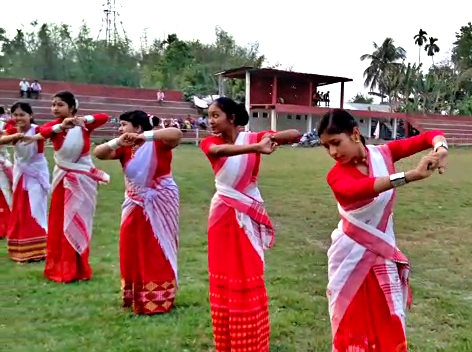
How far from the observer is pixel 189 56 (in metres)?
48.9

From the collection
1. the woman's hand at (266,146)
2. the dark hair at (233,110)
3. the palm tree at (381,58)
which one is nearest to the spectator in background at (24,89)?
the dark hair at (233,110)

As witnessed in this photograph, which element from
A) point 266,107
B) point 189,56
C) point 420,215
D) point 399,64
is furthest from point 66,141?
point 399,64

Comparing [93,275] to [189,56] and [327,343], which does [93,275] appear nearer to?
[327,343]

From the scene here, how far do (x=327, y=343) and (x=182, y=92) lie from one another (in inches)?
1444

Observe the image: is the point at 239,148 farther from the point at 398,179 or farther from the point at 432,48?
the point at 432,48

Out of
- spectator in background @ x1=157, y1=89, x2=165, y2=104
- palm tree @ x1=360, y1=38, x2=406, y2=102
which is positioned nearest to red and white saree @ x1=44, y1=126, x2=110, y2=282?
spectator in background @ x1=157, y1=89, x2=165, y2=104

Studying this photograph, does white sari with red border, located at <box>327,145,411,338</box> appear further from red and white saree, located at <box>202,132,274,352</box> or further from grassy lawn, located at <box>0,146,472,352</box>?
red and white saree, located at <box>202,132,274,352</box>

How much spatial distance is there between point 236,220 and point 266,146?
54 cm

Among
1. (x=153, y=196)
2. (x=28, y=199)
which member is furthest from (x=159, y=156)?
(x=28, y=199)

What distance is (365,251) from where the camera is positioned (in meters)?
2.90

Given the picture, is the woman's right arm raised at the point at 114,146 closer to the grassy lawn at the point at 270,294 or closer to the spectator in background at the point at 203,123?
the grassy lawn at the point at 270,294

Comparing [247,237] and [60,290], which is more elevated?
[247,237]

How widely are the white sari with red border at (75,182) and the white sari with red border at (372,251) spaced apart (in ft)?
10.6

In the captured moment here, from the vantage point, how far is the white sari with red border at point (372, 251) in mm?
2850
